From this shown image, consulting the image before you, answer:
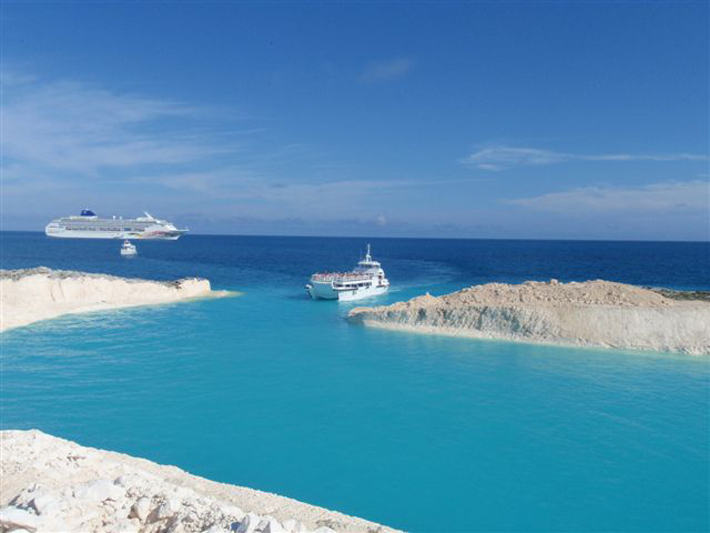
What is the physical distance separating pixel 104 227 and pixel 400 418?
189037mm

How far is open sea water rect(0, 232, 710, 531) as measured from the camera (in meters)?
12.8

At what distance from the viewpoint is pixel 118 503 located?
878cm

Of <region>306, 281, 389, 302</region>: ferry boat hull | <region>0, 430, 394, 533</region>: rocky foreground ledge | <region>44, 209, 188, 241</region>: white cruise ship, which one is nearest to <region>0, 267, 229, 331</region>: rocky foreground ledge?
<region>306, 281, 389, 302</region>: ferry boat hull

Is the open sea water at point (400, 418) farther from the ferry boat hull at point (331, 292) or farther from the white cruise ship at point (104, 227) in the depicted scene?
the white cruise ship at point (104, 227)

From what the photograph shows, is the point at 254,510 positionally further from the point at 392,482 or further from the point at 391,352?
the point at 391,352

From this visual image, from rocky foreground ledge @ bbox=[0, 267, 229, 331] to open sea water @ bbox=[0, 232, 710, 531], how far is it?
6071 mm

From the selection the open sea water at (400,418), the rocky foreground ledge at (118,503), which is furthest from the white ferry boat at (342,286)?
the rocky foreground ledge at (118,503)

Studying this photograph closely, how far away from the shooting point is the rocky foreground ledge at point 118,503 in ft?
26.1

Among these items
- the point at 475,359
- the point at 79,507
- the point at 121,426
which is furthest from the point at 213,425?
the point at 475,359

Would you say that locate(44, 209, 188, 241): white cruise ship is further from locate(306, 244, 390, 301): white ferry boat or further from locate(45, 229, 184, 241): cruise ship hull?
locate(306, 244, 390, 301): white ferry boat

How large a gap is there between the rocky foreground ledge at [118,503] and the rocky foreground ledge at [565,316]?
2574 cm

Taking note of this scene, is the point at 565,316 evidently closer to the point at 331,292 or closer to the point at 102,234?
the point at 331,292

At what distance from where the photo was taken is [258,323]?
38406mm

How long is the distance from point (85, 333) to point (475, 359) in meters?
27.8
